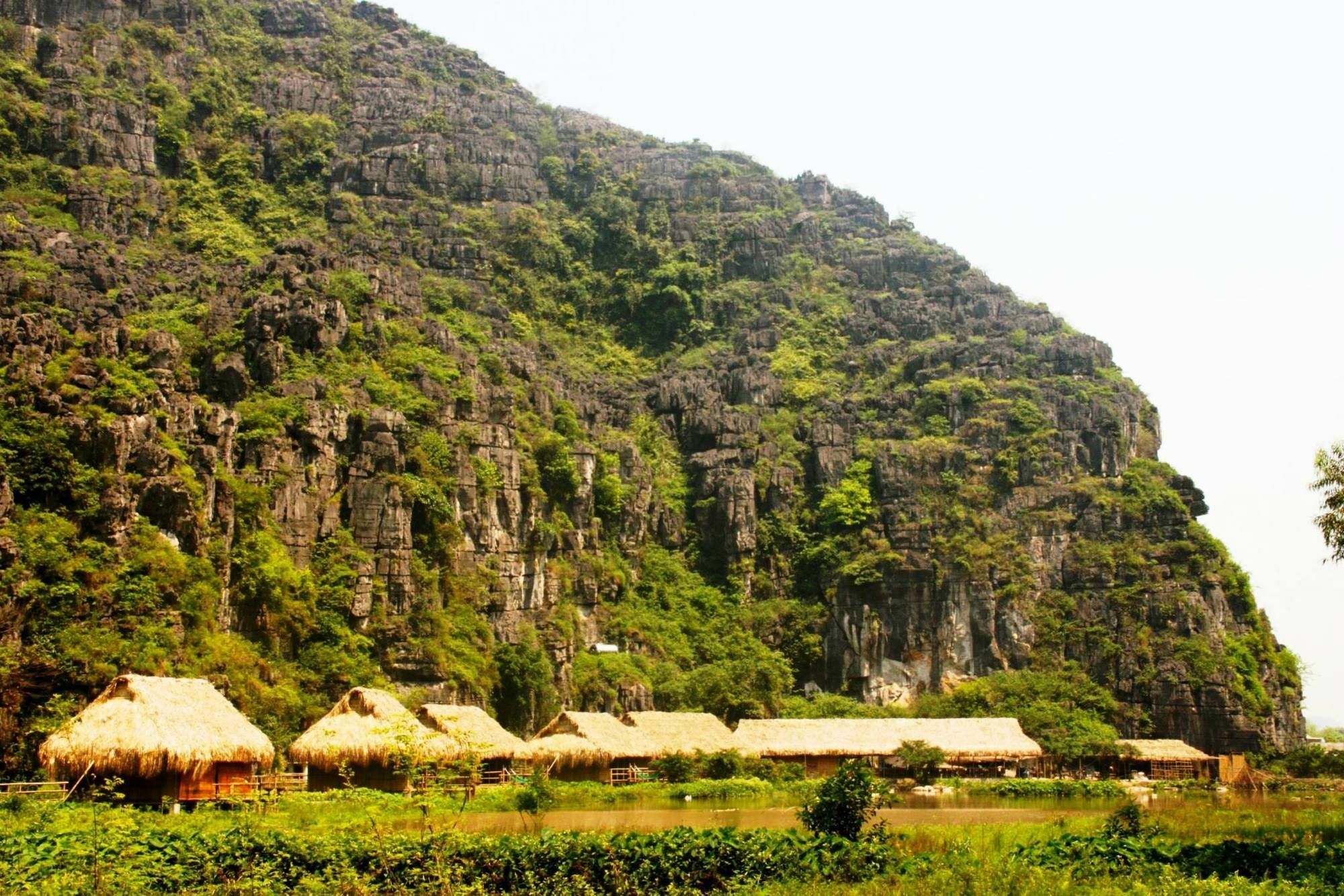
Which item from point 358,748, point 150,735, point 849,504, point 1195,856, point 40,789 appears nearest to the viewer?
point 1195,856

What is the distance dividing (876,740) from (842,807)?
31814mm

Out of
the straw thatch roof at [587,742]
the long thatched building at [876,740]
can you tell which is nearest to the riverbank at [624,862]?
the straw thatch roof at [587,742]

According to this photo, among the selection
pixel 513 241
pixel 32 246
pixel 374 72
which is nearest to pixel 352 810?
pixel 32 246

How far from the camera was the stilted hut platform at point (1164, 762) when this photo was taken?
54.3m

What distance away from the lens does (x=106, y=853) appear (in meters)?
19.3

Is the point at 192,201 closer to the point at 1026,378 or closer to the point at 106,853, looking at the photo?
the point at 1026,378

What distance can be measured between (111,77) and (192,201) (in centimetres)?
906

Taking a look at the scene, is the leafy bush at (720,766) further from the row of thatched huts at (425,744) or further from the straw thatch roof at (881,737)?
the straw thatch roof at (881,737)

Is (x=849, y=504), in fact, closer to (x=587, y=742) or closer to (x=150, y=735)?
(x=587, y=742)

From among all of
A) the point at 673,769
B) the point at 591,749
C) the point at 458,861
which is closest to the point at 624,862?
the point at 458,861

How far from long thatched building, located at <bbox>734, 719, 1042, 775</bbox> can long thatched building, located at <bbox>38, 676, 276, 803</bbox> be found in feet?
72.8

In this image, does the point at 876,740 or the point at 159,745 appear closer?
the point at 159,745

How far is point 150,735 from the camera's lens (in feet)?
98.7

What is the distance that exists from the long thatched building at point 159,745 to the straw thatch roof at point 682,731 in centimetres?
1696
